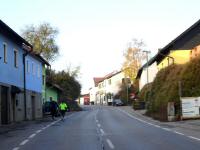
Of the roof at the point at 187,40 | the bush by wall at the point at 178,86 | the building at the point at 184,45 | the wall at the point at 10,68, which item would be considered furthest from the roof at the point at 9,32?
the roof at the point at 187,40

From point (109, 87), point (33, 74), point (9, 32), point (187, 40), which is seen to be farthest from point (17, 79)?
point (109, 87)

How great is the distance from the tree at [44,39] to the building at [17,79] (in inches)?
1297

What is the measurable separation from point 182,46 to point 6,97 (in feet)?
87.9

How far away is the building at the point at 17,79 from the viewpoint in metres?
36.5

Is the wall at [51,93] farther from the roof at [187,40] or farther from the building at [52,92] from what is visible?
the roof at [187,40]

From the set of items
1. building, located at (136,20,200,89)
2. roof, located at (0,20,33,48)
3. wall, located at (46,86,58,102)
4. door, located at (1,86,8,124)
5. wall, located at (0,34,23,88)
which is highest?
building, located at (136,20,200,89)

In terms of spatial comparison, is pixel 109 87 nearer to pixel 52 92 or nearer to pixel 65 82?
Answer: pixel 65 82

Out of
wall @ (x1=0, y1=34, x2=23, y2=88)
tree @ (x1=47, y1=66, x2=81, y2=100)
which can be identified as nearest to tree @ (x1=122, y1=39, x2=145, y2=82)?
tree @ (x1=47, y1=66, x2=81, y2=100)

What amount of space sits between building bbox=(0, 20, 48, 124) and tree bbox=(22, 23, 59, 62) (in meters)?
32.9

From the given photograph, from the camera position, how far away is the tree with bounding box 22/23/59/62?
87438mm

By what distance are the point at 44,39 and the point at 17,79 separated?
46.8 metres

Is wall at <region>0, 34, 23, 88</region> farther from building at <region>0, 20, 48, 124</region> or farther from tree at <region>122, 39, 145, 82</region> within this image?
tree at <region>122, 39, 145, 82</region>

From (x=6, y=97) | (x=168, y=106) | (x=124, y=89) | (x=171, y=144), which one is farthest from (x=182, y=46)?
(x=124, y=89)

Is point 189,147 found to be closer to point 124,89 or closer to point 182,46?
point 182,46
